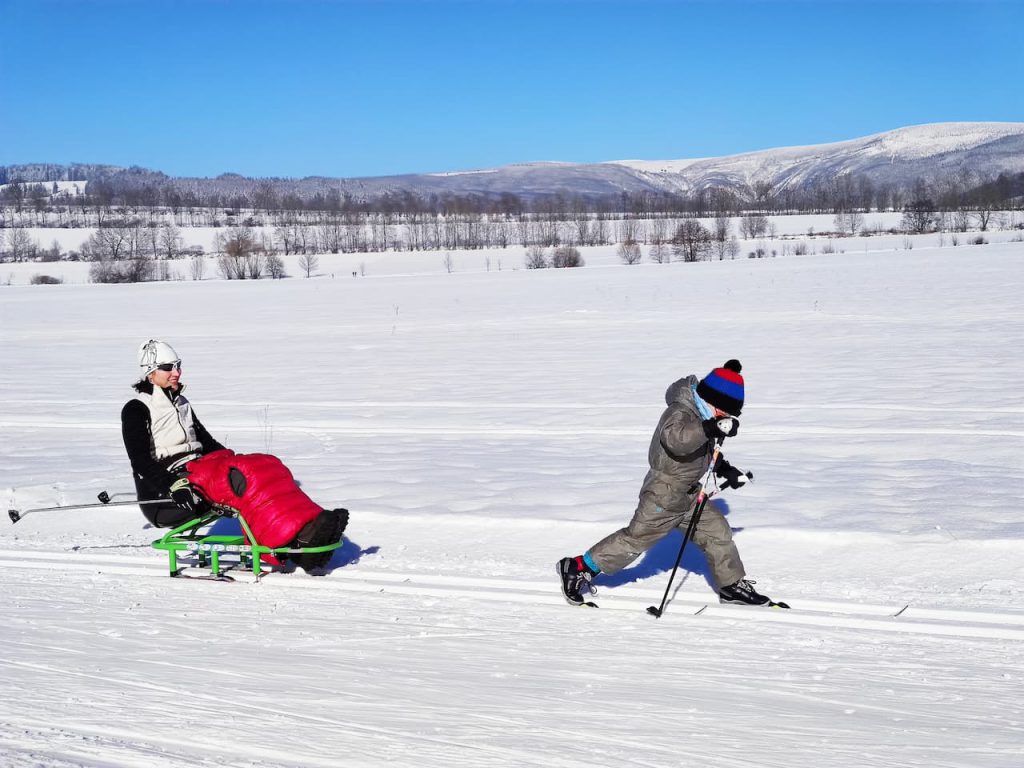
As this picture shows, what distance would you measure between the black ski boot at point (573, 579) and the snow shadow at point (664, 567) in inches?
17.8

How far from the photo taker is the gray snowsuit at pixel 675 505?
606cm

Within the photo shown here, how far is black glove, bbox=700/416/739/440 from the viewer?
586cm

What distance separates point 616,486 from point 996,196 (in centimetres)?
17575

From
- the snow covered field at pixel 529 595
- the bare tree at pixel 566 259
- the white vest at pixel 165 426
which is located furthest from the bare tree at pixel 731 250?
the white vest at pixel 165 426

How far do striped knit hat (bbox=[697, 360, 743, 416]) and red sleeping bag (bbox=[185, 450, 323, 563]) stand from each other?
9.32 ft

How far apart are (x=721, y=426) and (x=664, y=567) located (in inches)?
70.1

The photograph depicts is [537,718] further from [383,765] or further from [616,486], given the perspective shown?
[616,486]

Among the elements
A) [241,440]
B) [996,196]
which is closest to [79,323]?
[241,440]

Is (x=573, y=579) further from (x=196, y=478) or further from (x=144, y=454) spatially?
(x=144, y=454)

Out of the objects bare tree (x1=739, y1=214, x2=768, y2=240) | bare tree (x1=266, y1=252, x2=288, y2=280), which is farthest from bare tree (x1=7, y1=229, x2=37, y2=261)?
bare tree (x1=739, y1=214, x2=768, y2=240)

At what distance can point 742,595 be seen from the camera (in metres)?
6.25

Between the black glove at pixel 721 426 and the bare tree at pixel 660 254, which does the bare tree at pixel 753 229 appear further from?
the black glove at pixel 721 426

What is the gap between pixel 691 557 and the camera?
748 cm

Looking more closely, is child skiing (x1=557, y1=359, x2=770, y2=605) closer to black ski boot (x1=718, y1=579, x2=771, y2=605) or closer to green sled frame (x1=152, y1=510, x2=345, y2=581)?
black ski boot (x1=718, y1=579, x2=771, y2=605)
